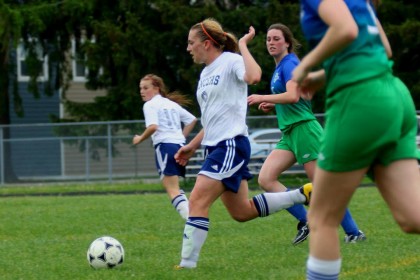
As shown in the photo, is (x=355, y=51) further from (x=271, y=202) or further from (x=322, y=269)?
(x=271, y=202)

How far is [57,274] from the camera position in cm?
704

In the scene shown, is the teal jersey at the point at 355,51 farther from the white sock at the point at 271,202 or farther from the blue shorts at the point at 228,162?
the white sock at the point at 271,202

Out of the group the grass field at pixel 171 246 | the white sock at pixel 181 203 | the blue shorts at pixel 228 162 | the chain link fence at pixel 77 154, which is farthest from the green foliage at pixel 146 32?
the blue shorts at pixel 228 162

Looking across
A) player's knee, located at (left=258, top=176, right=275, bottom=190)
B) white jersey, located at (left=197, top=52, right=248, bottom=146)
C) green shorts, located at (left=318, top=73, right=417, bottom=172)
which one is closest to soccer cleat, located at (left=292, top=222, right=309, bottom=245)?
player's knee, located at (left=258, top=176, right=275, bottom=190)

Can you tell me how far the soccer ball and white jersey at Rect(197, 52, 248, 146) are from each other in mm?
1139

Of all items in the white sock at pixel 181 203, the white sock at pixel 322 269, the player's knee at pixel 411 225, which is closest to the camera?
the white sock at pixel 322 269

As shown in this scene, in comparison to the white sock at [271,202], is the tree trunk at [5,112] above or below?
below

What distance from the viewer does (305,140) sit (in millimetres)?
8516

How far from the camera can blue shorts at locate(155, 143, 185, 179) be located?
10.7 m

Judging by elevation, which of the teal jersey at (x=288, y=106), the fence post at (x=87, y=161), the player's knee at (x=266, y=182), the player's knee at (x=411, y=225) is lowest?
the fence post at (x=87, y=161)

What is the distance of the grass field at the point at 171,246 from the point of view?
693 centimetres

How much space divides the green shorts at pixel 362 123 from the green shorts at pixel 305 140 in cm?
418

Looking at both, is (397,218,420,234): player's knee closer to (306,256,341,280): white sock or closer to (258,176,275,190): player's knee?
(306,256,341,280): white sock

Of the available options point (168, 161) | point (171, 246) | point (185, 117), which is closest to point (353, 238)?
point (171, 246)
